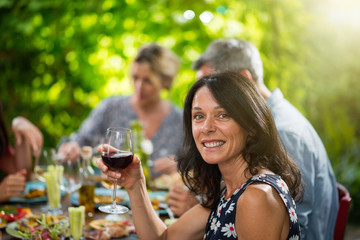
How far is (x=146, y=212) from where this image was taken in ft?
6.01

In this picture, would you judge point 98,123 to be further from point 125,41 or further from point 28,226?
point 28,226

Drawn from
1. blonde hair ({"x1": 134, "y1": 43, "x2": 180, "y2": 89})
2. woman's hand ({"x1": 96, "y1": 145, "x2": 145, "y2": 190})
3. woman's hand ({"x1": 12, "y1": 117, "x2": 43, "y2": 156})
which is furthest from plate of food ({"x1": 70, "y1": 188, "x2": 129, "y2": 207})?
blonde hair ({"x1": 134, "y1": 43, "x2": 180, "y2": 89})

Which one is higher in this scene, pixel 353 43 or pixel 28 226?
pixel 353 43

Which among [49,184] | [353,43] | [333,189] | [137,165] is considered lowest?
[333,189]

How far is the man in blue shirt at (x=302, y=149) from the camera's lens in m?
2.10

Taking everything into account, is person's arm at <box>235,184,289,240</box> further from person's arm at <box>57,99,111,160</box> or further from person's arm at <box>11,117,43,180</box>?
person's arm at <box>57,99,111,160</box>

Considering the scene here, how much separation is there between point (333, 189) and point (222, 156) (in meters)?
0.97

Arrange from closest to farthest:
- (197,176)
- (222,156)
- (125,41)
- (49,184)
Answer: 1. (222,156)
2. (197,176)
3. (49,184)
4. (125,41)

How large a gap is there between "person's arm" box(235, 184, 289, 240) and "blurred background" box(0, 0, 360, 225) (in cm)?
269

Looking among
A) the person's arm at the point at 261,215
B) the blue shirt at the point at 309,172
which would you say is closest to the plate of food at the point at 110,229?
the person's arm at the point at 261,215

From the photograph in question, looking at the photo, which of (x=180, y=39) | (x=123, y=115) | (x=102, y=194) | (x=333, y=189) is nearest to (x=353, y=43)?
(x=180, y=39)

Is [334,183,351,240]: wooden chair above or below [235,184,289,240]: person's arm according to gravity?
below

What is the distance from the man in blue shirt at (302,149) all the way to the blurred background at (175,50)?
156 centimetres

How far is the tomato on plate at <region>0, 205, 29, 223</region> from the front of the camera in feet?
5.97
